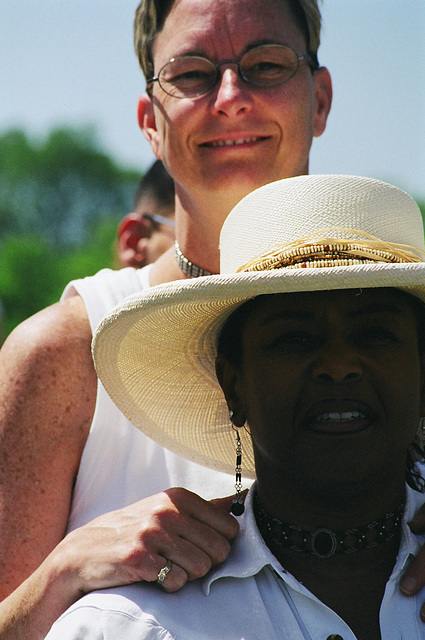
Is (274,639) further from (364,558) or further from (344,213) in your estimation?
(344,213)

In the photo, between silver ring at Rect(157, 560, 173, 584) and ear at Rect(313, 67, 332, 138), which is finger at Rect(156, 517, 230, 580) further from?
ear at Rect(313, 67, 332, 138)

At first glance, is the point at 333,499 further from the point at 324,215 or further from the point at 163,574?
the point at 324,215

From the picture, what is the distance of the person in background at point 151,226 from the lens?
4.87 m

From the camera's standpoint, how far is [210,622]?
198cm

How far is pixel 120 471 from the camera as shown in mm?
2729

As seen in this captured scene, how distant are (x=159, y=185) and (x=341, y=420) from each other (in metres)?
3.17

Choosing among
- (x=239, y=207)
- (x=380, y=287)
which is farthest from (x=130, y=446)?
(x=380, y=287)

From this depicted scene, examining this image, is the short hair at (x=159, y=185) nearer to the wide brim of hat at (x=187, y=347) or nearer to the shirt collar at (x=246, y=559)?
the wide brim of hat at (x=187, y=347)

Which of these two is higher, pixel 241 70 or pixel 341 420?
pixel 241 70

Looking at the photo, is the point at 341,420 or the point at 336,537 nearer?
the point at 341,420

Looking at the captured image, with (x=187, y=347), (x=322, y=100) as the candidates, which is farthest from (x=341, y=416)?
(x=322, y=100)

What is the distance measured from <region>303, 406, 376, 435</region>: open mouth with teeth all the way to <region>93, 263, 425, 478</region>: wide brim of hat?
259 millimetres

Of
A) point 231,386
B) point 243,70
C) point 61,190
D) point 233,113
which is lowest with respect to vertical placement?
point 61,190

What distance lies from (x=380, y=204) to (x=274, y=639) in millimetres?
969
